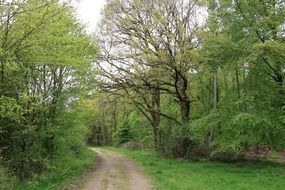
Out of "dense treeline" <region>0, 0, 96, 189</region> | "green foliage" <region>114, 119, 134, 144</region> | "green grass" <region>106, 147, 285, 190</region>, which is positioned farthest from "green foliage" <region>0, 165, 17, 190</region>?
"green foliage" <region>114, 119, 134, 144</region>

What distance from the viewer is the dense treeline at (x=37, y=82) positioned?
1528cm

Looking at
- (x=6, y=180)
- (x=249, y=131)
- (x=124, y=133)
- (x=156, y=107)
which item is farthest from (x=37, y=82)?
(x=124, y=133)

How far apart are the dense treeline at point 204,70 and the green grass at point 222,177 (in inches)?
54.1

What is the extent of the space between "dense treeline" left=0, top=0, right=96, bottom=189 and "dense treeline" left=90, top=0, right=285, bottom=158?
782 cm

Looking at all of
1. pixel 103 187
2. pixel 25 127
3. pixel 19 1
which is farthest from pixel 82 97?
pixel 19 1

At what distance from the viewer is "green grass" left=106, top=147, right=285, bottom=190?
17734 mm

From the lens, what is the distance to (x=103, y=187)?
1802 centimetres

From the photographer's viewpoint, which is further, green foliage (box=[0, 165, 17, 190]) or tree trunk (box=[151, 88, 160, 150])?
tree trunk (box=[151, 88, 160, 150])

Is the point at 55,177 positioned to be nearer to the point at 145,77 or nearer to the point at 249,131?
the point at 249,131

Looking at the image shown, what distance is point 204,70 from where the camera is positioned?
1185 inches

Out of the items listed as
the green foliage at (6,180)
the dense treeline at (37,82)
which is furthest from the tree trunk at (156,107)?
the green foliage at (6,180)

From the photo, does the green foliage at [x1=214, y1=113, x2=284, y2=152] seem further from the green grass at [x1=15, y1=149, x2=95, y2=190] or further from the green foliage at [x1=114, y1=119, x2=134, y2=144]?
the green foliage at [x1=114, y1=119, x2=134, y2=144]

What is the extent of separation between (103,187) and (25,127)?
471 centimetres

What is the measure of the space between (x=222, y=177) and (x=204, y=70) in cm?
1136
